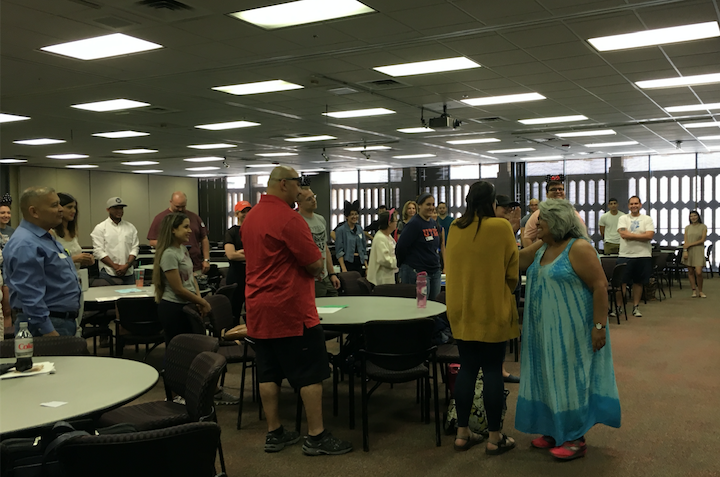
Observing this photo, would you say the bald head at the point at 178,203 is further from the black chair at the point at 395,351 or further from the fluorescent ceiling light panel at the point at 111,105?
the black chair at the point at 395,351

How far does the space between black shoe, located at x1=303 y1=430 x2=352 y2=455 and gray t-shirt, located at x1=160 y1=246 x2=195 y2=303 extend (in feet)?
5.57

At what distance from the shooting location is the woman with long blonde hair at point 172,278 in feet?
16.1

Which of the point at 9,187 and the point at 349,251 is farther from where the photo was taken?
the point at 9,187

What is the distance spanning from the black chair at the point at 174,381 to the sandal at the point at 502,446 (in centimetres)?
185

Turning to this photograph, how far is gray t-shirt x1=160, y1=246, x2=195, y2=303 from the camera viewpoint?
4.89 m

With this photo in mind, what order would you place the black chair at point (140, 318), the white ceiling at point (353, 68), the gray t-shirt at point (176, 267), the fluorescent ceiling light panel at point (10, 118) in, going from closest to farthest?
the gray t-shirt at point (176, 267)
the white ceiling at point (353, 68)
the black chair at point (140, 318)
the fluorescent ceiling light panel at point (10, 118)

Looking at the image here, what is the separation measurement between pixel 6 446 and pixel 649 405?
4554mm

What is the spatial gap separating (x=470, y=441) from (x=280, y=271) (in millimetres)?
1670

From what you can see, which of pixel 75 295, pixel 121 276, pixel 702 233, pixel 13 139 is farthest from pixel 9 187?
pixel 702 233

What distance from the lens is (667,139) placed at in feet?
45.2

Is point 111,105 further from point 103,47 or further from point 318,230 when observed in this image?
point 318,230

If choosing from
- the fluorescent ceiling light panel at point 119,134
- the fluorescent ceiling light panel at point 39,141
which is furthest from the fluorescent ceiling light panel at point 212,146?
the fluorescent ceiling light panel at point 39,141

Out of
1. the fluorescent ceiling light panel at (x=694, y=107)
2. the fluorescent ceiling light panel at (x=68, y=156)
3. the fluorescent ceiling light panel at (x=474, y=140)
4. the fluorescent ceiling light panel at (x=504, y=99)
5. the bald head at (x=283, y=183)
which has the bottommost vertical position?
the bald head at (x=283, y=183)

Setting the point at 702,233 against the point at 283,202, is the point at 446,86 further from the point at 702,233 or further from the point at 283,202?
the point at 702,233
